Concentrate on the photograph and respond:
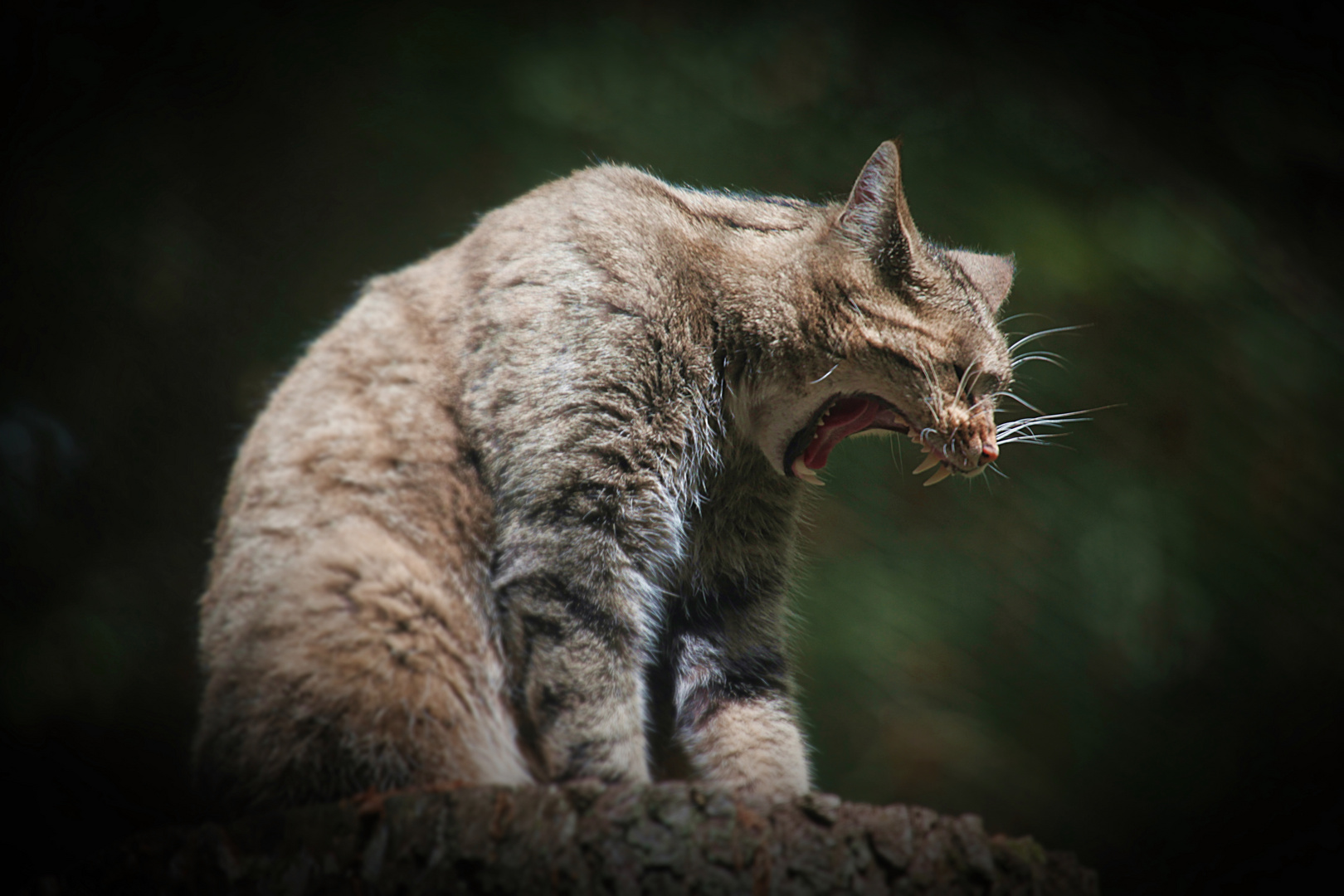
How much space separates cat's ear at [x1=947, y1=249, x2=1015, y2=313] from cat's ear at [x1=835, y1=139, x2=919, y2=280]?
0.22m

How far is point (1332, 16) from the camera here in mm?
2926

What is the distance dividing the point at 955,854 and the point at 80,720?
8.76 feet

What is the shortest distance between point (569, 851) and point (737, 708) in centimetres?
80

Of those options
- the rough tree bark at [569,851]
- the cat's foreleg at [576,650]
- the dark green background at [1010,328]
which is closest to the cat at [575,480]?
the cat's foreleg at [576,650]

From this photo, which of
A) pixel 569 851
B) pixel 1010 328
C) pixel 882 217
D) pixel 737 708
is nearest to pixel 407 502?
pixel 569 851

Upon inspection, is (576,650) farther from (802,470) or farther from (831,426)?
(831,426)

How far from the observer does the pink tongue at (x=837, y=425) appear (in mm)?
1943

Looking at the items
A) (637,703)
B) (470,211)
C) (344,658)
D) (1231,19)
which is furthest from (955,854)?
(1231,19)

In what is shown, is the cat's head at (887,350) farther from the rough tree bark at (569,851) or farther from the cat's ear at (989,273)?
the rough tree bark at (569,851)

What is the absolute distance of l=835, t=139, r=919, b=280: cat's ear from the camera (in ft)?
5.84

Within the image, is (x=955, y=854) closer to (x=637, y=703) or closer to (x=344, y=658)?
(x=637, y=703)

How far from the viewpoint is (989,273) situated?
215 cm

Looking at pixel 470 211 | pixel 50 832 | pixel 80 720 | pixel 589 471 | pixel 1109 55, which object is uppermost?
pixel 1109 55

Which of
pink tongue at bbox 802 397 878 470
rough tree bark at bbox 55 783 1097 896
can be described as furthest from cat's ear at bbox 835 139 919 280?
rough tree bark at bbox 55 783 1097 896
